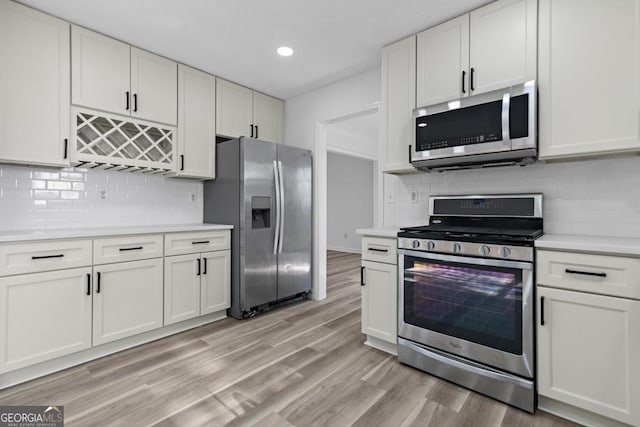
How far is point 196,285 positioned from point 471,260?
7.67ft

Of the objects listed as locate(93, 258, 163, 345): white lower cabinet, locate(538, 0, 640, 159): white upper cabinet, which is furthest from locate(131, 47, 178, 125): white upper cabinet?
locate(538, 0, 640, 159): white upper cabinet

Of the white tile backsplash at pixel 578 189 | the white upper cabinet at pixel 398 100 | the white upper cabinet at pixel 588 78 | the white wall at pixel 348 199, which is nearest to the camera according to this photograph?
the white upper cabinet at pixel 588 78

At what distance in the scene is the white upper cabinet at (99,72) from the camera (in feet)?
7.86

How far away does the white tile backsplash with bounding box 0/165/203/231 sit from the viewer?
93.3 inches

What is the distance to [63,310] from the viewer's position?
2.11m

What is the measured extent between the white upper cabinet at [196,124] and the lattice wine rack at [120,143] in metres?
0.12

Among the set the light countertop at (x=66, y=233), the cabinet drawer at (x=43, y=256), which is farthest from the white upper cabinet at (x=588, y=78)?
the cabinet drawer at (x=43, y=256)

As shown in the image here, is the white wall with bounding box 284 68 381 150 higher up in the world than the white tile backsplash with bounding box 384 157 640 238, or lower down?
higher up

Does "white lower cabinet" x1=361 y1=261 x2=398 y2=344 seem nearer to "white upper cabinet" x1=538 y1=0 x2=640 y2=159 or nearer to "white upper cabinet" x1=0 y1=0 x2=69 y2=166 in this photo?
"white upper cabinet" x1=538 y1=0 x2=640 y2=159

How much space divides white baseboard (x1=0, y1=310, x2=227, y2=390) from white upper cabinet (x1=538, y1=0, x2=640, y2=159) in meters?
3.13

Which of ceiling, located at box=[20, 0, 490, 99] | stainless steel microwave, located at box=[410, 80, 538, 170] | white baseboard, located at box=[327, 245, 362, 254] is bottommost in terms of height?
white baseboard, located at box=[327, 245, 362, 254]

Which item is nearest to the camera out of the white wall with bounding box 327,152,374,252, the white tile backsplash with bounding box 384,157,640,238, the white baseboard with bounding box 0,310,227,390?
the white tile backsplash with bounding box 384,157,640,238

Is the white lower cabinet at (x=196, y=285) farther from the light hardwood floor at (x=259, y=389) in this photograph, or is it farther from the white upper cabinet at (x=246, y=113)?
the white upper cabinet at (x=246, y=113)

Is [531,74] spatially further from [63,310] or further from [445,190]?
[63,310]
